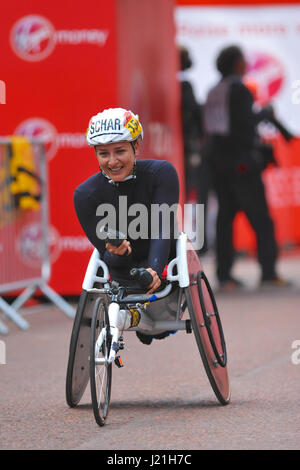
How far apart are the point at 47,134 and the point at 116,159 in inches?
210

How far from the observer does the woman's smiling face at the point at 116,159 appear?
18.4 ft

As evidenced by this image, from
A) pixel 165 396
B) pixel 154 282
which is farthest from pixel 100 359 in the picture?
pixel 165 396

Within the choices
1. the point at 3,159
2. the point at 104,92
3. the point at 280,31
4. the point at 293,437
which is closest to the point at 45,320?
the point at 3,159

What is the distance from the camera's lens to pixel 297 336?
337 inches

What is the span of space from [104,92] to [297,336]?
134 inches

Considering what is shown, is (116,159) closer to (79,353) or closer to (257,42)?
(79,353)

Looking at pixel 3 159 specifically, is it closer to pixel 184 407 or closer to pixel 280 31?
pixel 184 407

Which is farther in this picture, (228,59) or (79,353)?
(228,59)

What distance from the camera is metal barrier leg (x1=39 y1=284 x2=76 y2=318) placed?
32.7ft

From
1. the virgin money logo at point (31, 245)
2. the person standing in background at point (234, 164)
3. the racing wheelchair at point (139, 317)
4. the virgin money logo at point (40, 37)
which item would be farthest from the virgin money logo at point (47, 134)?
the racing wheelchair at point (139, 317)

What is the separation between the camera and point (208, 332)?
578cm

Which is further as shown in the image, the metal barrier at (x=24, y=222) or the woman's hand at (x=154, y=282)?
the metal barrier at (x=24, y=222)

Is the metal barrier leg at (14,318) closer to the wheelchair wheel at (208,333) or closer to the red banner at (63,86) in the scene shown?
the red banner at (63,86)

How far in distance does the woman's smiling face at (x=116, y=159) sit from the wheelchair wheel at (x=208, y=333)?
2.18 ft
